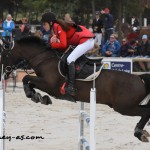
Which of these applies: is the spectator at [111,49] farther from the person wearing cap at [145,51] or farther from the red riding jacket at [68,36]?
the red riding jacket at [68,36]

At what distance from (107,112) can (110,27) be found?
615 cm

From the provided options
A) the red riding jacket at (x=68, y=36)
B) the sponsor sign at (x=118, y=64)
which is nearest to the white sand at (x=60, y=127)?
the red riding jacket at (x=68, y=36)

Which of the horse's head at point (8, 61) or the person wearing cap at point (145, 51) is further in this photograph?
the person wearing cap at point (145, 51)

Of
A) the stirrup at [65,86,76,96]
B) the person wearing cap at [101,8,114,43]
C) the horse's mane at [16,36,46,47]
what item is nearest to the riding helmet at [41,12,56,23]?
the horse's mane at [16,36,46,47]

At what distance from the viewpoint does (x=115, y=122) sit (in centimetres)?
1098

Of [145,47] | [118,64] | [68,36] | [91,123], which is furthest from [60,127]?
[145,47]

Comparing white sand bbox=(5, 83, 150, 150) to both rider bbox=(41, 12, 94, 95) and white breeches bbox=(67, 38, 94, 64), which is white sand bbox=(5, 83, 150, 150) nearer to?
rider bbox=(41, 12, 94, 95)

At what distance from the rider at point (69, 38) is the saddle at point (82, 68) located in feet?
0.27

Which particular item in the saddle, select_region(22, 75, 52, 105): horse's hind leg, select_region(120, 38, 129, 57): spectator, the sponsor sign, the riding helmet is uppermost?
the riding helmet

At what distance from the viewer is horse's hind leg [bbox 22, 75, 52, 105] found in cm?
799

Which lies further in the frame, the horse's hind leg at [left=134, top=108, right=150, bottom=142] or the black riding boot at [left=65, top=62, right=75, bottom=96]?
the black riding boot at [left=65, top=62, right=75, bottom=96]

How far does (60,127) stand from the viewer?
33.6 ft

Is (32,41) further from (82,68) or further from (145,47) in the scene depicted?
(145,47)

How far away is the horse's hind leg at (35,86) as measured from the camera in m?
7.99
